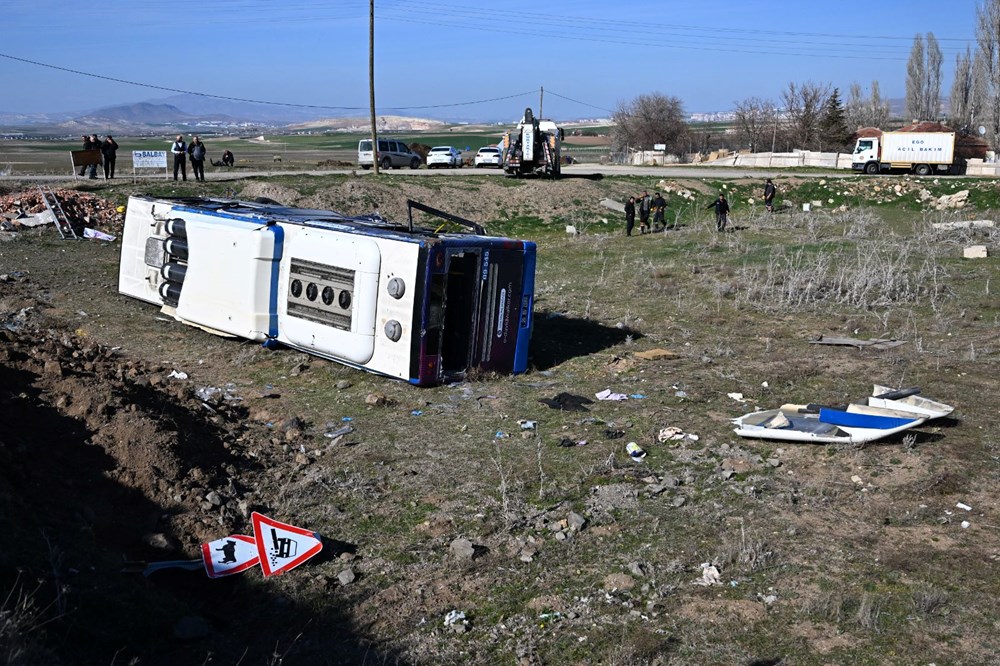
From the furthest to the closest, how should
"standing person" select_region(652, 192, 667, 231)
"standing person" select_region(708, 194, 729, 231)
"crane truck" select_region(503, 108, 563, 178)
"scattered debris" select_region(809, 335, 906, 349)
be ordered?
"crane truck" select_region(503, 108, 563, 178) < "standing person" select_region(652, 192, 667, 231) < "standing person" select_region(708, 194, 729, 231) < "scattered debris" select_region(809, 335, 906, 349)

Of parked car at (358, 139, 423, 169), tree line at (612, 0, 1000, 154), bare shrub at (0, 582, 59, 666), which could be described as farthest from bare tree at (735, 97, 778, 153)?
bare shrub at (0, 582, 59, 666)

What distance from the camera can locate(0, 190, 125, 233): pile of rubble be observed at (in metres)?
20.1

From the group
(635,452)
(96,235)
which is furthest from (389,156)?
(635,452)

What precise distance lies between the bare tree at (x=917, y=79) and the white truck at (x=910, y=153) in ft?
152

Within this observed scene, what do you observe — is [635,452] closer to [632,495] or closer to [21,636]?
[632,495]

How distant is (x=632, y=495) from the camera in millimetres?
7379

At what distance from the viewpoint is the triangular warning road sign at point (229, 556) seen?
20.2 ft

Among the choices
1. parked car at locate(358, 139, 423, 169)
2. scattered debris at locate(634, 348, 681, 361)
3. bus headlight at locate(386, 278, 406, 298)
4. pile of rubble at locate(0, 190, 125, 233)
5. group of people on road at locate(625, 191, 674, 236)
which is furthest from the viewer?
parked car at locate(358, 139, 423, 169)

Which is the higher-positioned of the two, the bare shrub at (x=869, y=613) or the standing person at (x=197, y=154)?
the standing person at (x=197, y=154)

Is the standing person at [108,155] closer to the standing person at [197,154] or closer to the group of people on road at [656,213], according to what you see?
the standing person at [197,154]

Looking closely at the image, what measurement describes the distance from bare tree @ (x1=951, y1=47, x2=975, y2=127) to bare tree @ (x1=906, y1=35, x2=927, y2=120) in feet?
10.5

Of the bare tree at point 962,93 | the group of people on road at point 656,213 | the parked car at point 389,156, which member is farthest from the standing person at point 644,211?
the bare tree at point 962,93

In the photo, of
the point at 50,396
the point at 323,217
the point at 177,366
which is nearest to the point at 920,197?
the point at 323,217

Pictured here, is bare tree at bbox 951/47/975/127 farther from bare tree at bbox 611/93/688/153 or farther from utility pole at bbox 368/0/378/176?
utility pole at bbox 368/0/378/176
